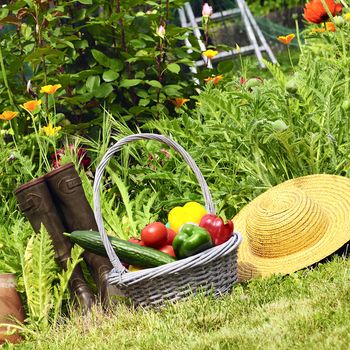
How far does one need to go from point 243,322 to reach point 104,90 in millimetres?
2513

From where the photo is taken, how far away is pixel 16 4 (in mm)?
5098

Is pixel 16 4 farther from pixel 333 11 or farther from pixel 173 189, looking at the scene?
pixel 333 11

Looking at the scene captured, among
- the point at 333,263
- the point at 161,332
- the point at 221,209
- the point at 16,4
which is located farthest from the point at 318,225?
the point at 16,4

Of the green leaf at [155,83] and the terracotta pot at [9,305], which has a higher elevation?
the green leaf at [155,83]

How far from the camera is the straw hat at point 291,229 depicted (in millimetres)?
3926

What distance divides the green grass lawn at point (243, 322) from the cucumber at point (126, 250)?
8.3 inches

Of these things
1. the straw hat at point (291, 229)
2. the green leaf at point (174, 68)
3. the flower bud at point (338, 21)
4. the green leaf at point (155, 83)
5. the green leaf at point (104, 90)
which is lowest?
the straw hat at point (291, 229)

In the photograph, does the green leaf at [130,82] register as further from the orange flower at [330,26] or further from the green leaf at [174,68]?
the orange flower at [330,26]

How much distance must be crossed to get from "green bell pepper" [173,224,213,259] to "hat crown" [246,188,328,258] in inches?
18.7

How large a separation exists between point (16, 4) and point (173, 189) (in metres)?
1.45

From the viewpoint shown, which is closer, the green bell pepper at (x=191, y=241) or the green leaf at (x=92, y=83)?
the green bell pepper at (x=191, y=241)

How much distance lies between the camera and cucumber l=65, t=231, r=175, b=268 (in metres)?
3.66

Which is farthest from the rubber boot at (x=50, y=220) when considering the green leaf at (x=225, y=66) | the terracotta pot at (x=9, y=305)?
the green leaf at (x=225, y=66)

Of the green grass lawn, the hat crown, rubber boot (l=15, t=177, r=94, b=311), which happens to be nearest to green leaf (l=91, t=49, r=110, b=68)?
rubber boot (l=15, t=177, r=94, b=311)
